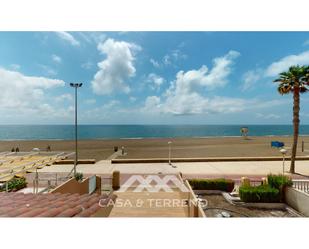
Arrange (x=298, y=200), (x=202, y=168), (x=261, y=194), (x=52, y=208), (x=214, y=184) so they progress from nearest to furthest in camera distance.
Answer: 1. (x=52, y=208)
2. (x=298, y=200)
3. (x=261, y=194)
4. (x=214, y=184)
5. (x=202, y=168)

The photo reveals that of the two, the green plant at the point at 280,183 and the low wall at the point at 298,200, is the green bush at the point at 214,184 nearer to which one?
the green plant at the point at 280,183

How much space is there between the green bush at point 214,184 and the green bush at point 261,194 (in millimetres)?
1583

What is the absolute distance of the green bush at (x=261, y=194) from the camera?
8719 mm

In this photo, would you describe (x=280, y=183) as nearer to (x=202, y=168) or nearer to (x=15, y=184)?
(x=202, y=168)

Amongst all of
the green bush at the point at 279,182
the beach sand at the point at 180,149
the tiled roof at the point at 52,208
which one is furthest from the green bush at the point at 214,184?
the beach sand at the point at 180,149

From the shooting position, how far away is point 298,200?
802cm

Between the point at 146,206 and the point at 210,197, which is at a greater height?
the point at 146,206

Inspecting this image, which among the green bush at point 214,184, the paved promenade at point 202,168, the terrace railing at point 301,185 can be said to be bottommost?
the paved promenade at point 202,168

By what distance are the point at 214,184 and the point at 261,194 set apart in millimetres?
2418

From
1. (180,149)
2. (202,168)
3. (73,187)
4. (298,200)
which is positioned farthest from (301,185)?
(180,149)
